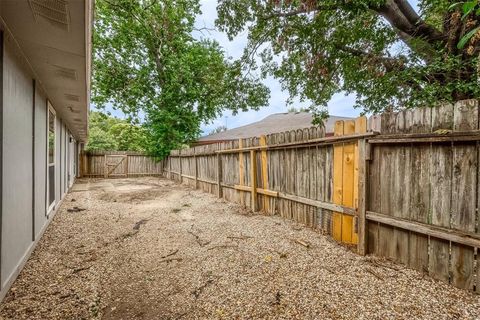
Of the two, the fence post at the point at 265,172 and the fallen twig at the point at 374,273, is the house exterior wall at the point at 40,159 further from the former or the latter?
the fallen twig at the point at 374,273

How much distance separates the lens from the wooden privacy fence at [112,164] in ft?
44.7

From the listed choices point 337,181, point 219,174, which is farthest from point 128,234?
point 337,181

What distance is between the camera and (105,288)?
86.7 inches

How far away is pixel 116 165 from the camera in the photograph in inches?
545

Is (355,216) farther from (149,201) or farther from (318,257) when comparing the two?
(149,201)

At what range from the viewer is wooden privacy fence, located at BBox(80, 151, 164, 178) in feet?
44.7

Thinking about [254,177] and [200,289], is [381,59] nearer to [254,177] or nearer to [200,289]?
[254,177]

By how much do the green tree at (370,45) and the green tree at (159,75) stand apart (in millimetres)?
6717

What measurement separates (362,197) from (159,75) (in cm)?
1531

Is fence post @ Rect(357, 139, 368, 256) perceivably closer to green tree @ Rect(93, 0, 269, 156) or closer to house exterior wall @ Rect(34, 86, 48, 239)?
house exterior wall @ Rect(34, 86, 48, 239)

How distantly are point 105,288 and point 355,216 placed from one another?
9.68 feet

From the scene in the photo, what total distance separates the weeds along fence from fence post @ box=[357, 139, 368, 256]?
0.04 feet

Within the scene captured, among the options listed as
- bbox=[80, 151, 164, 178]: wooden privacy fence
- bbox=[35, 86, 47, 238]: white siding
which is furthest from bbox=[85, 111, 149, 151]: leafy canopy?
bbox=[35, 86, 47, 238]: white siding

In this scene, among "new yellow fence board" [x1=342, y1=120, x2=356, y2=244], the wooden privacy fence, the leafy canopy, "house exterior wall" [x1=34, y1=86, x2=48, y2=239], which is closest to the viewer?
"new yellow fence board" [x1=342, y1=120, x2=356, y2=244]
